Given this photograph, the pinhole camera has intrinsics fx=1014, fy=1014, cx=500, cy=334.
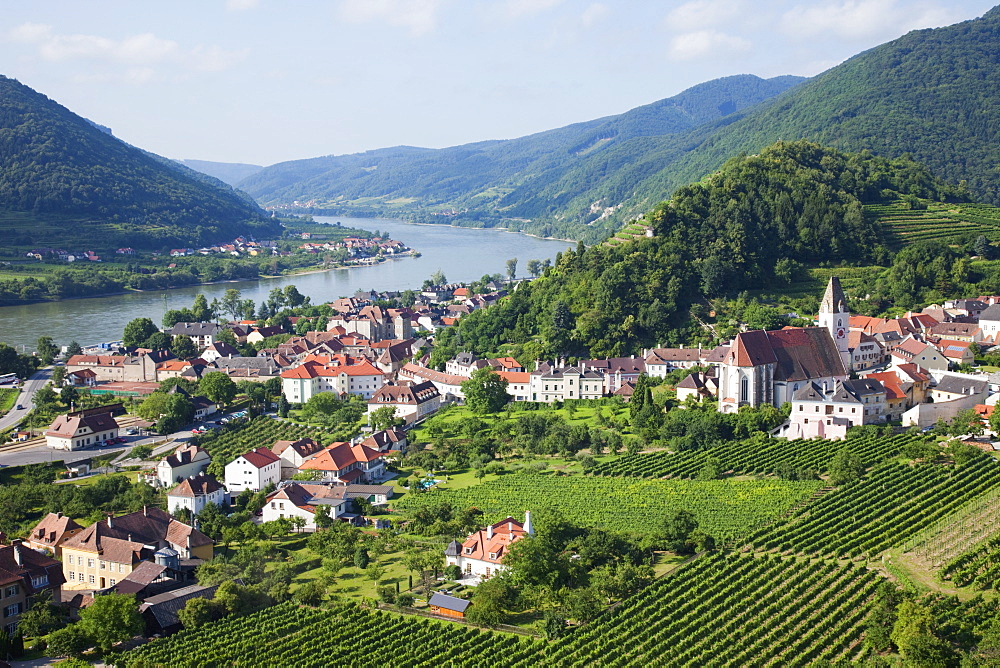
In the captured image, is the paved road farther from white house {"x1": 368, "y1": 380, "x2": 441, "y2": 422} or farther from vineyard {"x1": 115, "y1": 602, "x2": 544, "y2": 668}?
vineyard {"x1": 115, "y1": 602, "x2": 544, "y2": 668}

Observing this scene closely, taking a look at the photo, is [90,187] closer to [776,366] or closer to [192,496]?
[192,496]

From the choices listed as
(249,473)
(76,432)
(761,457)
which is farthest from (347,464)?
(761,457)

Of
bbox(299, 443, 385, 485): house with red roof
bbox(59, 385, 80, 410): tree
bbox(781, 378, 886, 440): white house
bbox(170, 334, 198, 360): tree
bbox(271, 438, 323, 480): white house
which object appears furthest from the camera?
bbox(170, 334, 198, 360): tree

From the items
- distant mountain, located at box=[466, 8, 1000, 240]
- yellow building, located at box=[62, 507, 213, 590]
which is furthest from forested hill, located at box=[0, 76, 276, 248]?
yellow building, located at box=[62, 507, 213, 590]

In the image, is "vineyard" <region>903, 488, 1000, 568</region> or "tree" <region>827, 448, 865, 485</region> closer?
"vineyard" <region>903, 488, 1000, 568</region>

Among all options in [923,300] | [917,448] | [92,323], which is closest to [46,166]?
[92,323]
